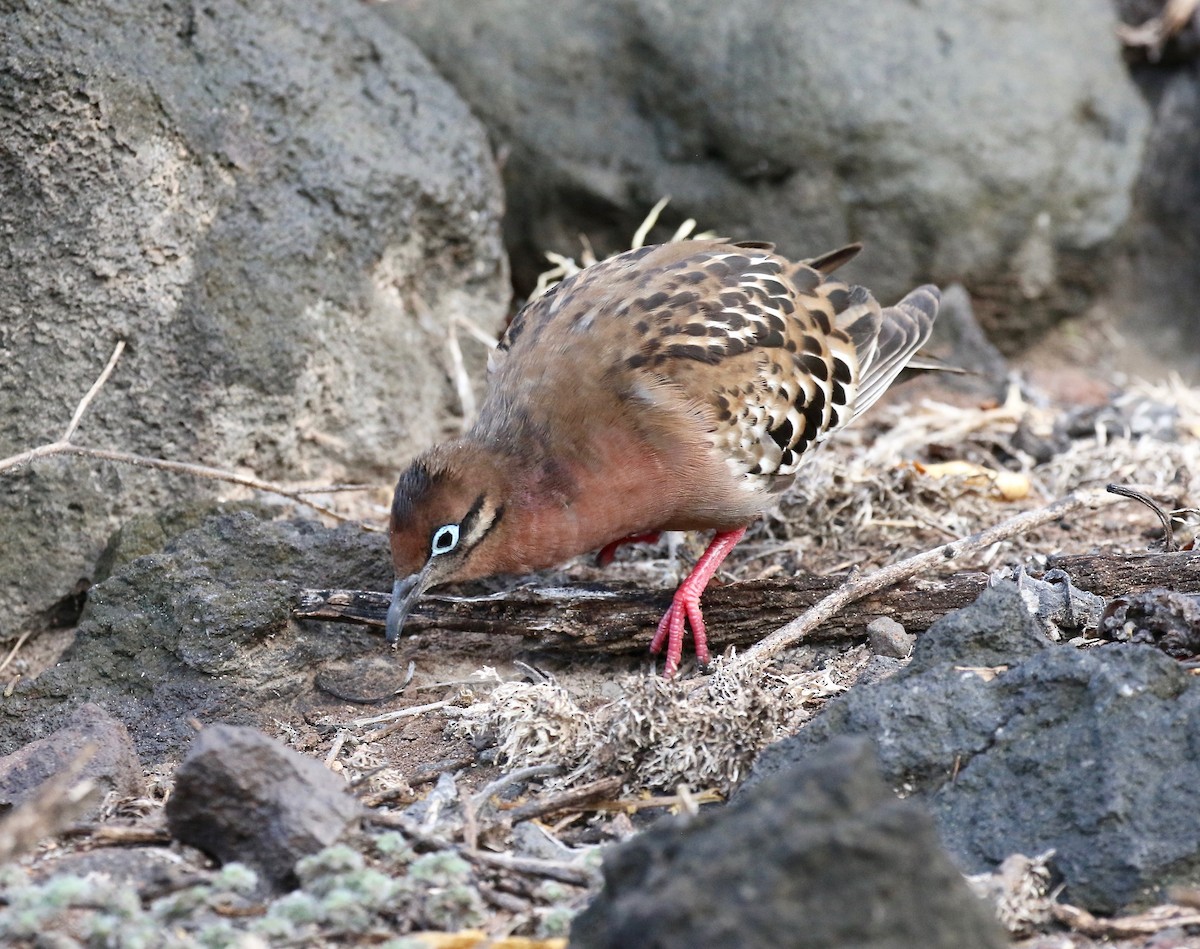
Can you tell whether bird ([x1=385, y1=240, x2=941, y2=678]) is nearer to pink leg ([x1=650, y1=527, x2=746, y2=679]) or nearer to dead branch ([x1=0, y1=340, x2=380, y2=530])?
pink leg ([x1=650, y1=527, x2=746, y2=679])

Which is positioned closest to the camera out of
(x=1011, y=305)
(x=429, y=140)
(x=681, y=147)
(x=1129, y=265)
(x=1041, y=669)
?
A: (x=1041, y=669)

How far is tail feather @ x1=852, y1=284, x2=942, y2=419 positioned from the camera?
260 inches

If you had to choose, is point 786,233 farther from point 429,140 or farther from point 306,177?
point 306,177

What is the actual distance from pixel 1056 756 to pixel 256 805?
2132mm

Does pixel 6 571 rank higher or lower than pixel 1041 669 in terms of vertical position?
lower

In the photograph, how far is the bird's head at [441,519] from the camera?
16.3ft

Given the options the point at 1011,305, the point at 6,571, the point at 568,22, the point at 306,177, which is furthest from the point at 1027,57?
the point at 6,571

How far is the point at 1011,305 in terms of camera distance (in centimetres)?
968

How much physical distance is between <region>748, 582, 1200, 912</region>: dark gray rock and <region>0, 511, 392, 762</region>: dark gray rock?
2.23 meters

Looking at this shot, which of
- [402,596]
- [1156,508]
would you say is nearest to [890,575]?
[1156,508]

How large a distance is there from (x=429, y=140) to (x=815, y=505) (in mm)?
2828

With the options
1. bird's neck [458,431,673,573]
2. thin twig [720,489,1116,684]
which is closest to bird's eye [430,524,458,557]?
bird's neck [458,431,673,573]

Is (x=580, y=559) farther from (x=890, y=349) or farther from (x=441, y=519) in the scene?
(x=890, y=349)

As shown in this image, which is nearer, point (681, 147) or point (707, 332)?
point (707, 332)
